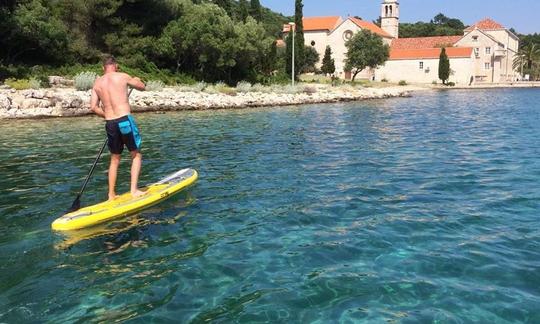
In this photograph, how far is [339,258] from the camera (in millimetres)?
6094

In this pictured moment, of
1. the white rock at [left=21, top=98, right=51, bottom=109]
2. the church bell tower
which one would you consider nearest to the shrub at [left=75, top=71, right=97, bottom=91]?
the white rock at [left=21, top=98, right=51, bottom=109]

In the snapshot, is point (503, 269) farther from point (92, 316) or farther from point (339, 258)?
point (92, 316)

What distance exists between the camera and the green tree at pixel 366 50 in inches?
2776

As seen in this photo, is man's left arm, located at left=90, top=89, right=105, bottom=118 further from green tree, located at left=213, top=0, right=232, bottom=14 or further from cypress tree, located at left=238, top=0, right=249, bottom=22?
green tree, located at left=213, top=0, right=232, bottom=14

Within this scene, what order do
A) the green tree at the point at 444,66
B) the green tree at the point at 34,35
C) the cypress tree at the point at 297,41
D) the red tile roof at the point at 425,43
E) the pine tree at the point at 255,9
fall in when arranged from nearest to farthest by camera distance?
the green tree at the point at 34,35 < the cypress tree at the point at 297,41 < the pine tree at the point at 255,9 < the green tree at the point at 444,66 < the red tile roof at the point at 425,43

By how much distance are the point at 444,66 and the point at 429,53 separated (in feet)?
20.5

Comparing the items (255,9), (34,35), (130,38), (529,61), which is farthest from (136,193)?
(529,61)

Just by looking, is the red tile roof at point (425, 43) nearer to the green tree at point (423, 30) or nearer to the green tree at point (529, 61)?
the green tree at point (529, 61)

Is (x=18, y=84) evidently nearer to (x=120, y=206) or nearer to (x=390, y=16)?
(x=120, y=206)

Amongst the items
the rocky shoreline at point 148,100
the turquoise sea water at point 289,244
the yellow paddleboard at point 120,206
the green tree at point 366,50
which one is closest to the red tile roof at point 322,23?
the green tree at point 366,50

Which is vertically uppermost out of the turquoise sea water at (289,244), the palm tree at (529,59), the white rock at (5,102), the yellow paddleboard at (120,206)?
the palm tree at (529,59)

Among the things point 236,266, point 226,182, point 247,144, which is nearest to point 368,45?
point 247,144

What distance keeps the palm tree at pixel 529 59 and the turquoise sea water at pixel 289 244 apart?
10675 centimetres

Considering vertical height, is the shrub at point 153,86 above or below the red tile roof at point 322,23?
below
